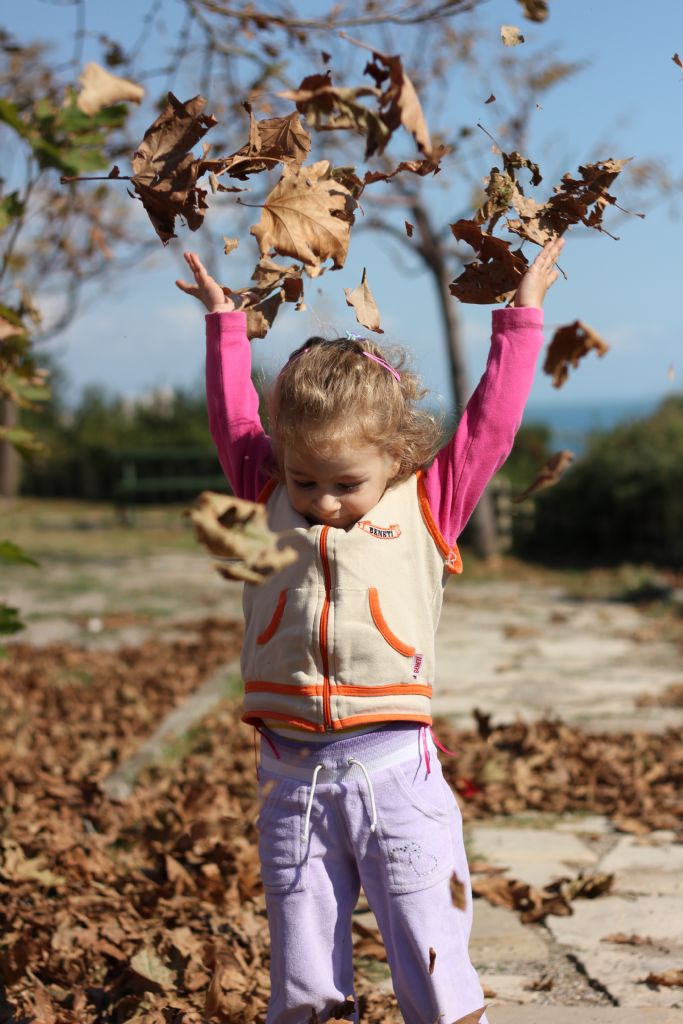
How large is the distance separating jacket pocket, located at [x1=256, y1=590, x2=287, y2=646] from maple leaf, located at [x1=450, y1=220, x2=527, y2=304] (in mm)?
777

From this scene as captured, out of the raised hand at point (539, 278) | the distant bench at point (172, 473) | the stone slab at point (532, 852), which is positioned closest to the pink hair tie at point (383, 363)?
the raised hand at point (539, 278)

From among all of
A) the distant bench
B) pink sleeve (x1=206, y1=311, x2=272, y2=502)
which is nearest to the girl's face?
pink sleeve (x1=206, y1=311, x2=272, y2=502)

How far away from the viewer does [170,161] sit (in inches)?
92.4

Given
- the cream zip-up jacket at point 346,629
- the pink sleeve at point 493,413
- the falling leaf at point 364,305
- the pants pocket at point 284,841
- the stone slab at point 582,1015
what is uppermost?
the falling leaf at point 364,305

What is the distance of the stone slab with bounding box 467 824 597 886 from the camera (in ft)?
12.5

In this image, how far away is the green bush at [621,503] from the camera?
12070 mm

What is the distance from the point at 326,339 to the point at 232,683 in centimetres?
438

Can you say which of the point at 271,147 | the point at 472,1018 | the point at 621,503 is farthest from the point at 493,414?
the point at 621,503

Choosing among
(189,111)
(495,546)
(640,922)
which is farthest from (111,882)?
(495,546)

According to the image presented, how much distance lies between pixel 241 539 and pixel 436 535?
738mm

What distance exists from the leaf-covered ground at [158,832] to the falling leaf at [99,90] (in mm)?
1914

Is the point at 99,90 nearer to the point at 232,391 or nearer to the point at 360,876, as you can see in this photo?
the point at 232,391

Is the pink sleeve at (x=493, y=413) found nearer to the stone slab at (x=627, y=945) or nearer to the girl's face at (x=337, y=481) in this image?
the girl's face at (x=337, y=481)

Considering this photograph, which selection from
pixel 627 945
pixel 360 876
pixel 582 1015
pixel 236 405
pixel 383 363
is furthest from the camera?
pixel 627 945
